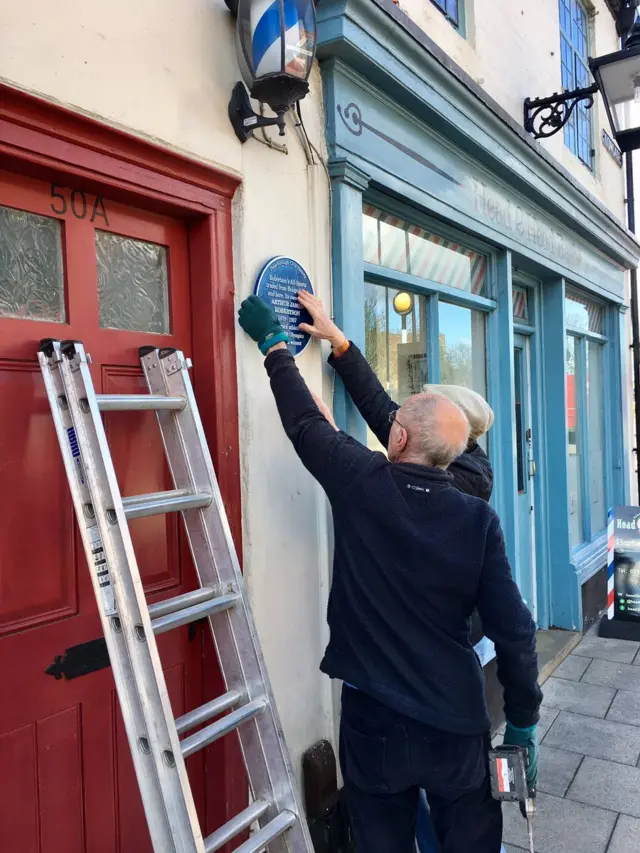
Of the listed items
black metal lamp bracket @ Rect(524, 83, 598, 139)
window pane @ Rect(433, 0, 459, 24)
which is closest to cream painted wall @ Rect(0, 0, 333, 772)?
window pane @ Rect(433, 0, 459, 24)

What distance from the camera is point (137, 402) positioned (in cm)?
210

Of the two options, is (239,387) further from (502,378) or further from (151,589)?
(502,378)

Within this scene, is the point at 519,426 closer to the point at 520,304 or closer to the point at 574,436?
the point at 520,304

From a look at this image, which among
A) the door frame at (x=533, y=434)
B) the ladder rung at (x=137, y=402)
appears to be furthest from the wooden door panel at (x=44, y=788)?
the door frame at (x=533, y=434)

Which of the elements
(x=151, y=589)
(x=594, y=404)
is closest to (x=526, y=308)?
(x=594, y=404)

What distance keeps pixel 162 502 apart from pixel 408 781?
1214 millimetres

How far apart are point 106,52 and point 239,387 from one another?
1.23 meters

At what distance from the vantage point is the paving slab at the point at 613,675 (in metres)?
5.06

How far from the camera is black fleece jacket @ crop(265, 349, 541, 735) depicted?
2146 mm

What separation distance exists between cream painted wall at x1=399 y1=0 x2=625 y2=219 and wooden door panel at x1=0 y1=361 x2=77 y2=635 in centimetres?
328

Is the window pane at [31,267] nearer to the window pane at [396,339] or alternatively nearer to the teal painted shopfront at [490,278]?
A: the teal painted shopfront at [490,278]

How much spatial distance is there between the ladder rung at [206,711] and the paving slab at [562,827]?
2.05 m

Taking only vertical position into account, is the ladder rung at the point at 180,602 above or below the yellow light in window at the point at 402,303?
below

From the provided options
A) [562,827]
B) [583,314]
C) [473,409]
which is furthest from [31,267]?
[583,314]
